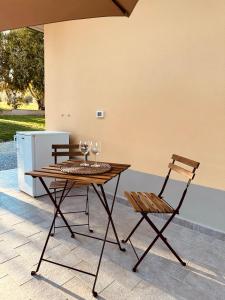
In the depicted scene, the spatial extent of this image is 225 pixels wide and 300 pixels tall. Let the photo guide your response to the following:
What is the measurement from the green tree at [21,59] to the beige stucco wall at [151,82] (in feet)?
25.0

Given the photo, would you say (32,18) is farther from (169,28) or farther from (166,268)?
(166,268)

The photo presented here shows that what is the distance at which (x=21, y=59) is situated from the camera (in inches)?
456

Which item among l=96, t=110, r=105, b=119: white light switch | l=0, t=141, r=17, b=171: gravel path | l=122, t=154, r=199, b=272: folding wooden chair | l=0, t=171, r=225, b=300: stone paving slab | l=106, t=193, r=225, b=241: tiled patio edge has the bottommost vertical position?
l=0, t=141, r=17, b=171: gravel path

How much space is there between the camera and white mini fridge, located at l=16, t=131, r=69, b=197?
3926 millimetres

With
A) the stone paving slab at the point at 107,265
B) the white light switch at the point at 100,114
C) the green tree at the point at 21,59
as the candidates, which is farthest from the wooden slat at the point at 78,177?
the green tree at the point at 21,59

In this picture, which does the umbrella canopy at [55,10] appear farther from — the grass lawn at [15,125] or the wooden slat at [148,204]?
the grass lawn at [15,125]

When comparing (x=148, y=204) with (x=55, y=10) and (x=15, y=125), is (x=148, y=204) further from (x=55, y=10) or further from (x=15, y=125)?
(x=15, y=125)

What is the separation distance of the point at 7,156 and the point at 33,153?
3.86 m

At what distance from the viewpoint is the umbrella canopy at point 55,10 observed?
1756mm

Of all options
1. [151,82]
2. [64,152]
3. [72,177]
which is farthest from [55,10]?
[151,82]

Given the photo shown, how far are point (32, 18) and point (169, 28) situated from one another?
6.17 ft

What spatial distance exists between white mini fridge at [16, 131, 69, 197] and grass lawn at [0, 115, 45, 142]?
651cm

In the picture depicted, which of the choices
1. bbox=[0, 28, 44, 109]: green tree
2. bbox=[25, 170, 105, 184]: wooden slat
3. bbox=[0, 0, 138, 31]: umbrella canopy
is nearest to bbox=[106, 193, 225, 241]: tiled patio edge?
bbox=[25, 170, 105, 184]: wooden slat

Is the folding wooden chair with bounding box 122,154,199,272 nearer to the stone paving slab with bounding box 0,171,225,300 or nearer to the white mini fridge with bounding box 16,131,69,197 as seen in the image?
the stone paving slab with bounding box 0,171,225,300
